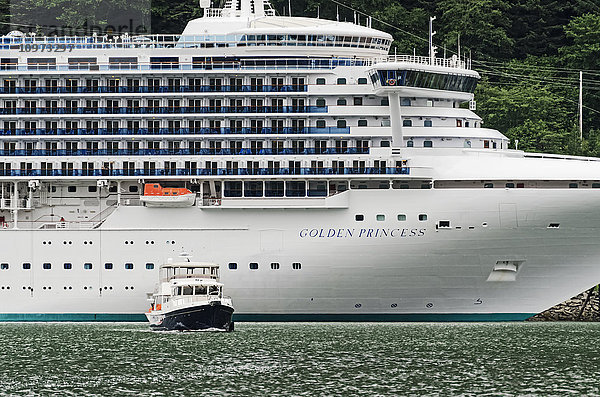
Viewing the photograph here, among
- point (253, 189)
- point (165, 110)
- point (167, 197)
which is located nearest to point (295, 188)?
point (253, 189)

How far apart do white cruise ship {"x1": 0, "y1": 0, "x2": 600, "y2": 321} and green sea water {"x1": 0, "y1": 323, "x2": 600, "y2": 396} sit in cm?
160

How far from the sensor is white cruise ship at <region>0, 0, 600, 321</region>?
55.1m

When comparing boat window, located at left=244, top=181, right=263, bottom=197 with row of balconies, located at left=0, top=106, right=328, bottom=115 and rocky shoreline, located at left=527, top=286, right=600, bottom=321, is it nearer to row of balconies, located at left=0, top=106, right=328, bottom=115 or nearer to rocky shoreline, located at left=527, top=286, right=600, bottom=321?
row of balconies, located at left=0, top=106, right=328, bottom=115

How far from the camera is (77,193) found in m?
58.3

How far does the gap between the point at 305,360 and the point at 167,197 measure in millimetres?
14006

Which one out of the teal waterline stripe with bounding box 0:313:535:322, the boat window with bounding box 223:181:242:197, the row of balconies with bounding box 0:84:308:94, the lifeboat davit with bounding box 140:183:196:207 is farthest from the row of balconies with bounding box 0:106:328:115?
the teal waterline stripe with bounding box 0:313:535:322

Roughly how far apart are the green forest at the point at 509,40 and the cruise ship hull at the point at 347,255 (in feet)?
67.8

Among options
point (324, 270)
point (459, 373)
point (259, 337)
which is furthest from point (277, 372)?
point (324, 270)

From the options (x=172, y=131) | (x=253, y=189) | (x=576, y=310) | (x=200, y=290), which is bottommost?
(x=576, y=310)

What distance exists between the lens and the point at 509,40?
278 feet

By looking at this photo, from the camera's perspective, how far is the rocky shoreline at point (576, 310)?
201ft

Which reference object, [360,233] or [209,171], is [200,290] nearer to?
[209,171]

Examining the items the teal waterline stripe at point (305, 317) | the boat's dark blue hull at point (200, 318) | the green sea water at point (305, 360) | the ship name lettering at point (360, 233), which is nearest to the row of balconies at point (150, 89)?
the ship name lettering at point (360, 233)

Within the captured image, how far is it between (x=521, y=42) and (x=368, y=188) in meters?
34.0
